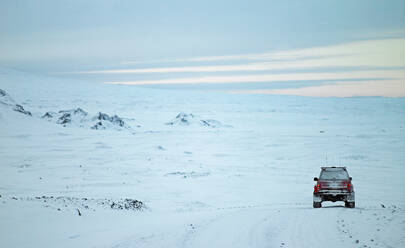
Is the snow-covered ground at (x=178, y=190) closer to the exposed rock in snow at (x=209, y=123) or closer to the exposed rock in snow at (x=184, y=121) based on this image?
the exposed rock in snow at (x=184, y=121)

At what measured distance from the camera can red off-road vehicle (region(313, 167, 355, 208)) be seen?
1850 centimetres

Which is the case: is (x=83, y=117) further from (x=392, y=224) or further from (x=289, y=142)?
(x=392, y=224)

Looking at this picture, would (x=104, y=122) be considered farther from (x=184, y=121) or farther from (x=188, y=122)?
(x=184, y=121)

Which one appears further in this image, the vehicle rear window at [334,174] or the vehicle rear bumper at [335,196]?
the vehicle rear window at [334,174]

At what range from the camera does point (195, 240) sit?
11.4 metres

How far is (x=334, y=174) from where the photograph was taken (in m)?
19.2

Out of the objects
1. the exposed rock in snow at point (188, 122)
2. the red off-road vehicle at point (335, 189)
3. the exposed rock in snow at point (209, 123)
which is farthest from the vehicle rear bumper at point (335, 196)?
the exposed rock in snow at point (209, 123)

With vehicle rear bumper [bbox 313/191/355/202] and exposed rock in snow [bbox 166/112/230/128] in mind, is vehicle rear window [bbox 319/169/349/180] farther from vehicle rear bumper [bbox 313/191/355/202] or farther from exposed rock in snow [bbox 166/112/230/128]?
exposed rock in snow [bbox 166/112/230/128]

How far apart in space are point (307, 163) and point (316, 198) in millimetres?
26776

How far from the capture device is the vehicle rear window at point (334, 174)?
19.1 m

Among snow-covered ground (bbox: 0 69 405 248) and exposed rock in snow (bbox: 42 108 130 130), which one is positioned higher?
exposed rock in snow (bbox: 42 108 130 130)

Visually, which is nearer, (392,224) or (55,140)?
(392,224)

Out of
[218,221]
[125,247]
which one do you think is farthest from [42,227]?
[218,221]

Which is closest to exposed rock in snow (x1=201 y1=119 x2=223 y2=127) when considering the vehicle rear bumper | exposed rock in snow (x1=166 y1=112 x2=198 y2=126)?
exposed rock in snow (x1=166 y1=112 x2=198 y2=126)
